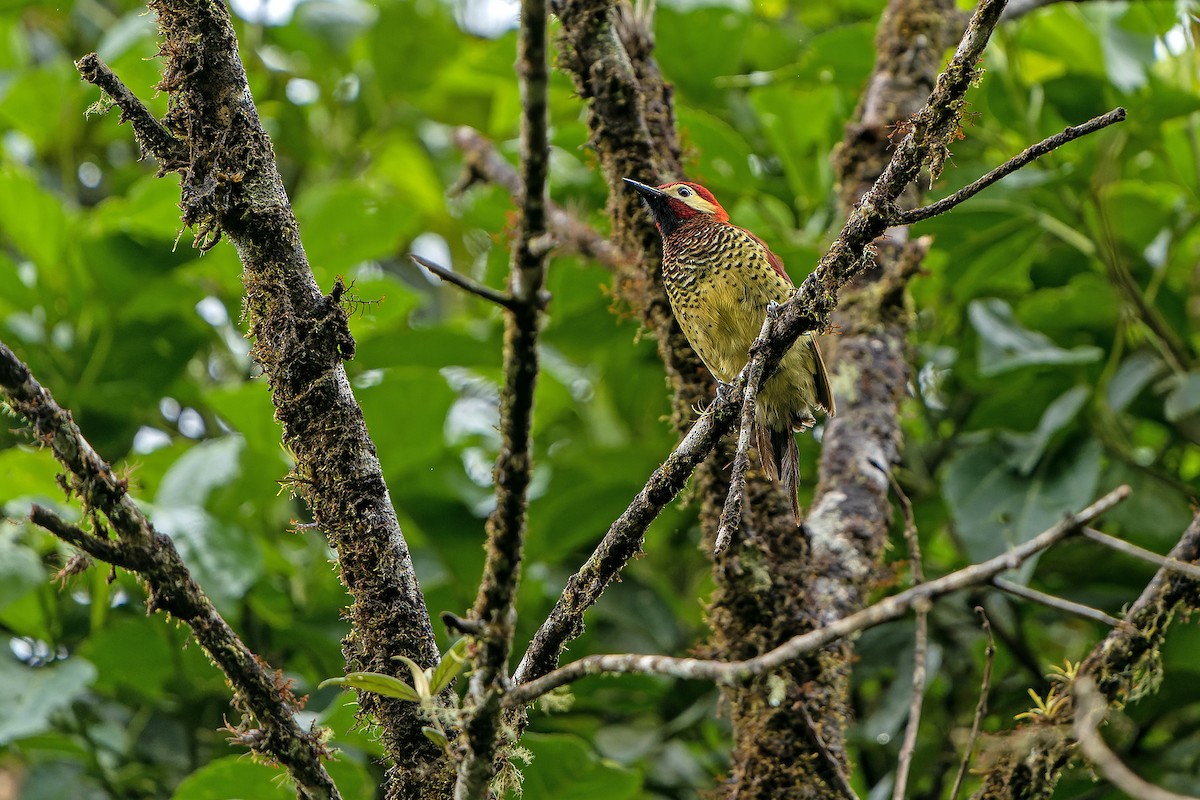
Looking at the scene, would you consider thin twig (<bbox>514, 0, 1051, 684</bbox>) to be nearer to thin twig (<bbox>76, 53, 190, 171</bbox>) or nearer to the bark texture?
the bark texture

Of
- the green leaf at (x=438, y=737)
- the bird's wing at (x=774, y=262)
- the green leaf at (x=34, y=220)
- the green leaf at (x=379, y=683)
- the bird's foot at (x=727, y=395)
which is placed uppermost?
the green leaf at (x=34, y=220)

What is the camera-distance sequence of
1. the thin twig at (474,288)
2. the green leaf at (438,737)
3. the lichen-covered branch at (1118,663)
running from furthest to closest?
the lichen-covered branch at (1118,663) → the green leaf at (438,737) → the thin twig at (474,288)

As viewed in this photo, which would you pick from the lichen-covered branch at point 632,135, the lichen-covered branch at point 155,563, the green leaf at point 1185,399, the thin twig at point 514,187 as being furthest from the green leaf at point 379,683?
the green leaf at point 1185,399

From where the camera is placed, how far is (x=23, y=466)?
3564mm

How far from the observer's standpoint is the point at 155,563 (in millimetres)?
1833

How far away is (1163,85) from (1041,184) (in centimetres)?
42

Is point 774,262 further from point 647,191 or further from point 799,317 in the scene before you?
point 799,317

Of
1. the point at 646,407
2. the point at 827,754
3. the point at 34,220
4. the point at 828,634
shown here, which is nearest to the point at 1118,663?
the point at 827,754

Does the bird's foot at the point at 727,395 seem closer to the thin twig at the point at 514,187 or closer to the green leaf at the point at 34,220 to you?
the thin twig at the point at 514,187

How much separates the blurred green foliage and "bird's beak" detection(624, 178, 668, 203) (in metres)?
0.43

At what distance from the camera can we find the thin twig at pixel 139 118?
1.94 meters

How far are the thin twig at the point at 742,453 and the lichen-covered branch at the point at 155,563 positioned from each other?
2.39ft

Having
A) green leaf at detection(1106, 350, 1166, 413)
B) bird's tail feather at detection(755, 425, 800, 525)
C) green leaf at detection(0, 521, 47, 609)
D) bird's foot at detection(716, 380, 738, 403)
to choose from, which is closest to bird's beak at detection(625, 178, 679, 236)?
bird's tail feather at detection(755, 425, 800, 525)

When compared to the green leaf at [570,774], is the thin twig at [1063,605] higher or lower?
lower
